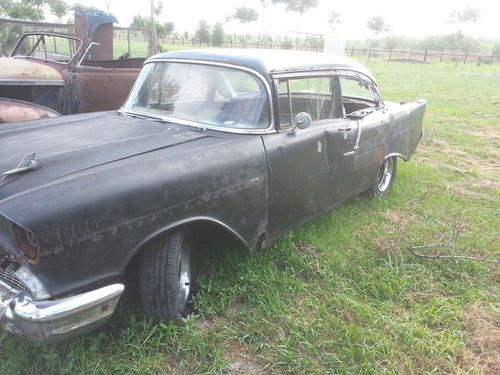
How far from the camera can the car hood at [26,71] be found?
17.7 feet

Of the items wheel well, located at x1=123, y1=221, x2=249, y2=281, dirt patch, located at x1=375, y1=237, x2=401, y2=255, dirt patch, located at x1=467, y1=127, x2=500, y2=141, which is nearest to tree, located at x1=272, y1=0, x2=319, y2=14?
dirt patch, located at x1=467, y1=127, x2=500, y2=141

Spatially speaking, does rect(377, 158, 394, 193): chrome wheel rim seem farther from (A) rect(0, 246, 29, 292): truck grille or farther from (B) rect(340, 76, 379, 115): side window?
(A) rect(0, 246, 29, 292): truck grille

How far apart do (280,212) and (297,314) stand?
712mm

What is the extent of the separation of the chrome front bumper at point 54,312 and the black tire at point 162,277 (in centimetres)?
34

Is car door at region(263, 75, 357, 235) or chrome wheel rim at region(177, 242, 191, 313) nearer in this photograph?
chrome wheel rim at region(177, 242, 191, 313)

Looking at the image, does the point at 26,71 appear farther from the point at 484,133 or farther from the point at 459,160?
the point at 484,133

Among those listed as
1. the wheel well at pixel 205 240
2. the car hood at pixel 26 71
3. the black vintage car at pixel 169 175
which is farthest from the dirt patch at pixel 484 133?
the car hood at pixel 26 71

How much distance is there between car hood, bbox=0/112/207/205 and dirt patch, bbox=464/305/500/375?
83.7 inches

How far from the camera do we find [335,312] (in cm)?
289

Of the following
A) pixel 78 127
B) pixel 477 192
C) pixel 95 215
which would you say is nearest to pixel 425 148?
pixel 477 192

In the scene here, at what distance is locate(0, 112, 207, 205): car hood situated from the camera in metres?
2.29

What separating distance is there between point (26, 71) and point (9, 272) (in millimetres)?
4184

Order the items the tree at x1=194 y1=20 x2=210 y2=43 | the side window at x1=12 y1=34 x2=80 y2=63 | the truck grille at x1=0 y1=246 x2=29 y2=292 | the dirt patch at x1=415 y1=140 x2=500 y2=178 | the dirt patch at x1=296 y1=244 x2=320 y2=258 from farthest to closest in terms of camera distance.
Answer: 1. the tree at x1=194 y1=20 x2=210 y2=43
2. the side window at x1=12 y1=34 x2=80 y2=63
3. the dirt patch at x1=415 y1=140 x2=500 y2=178
4. the dirt patch at x1=296 y1=244 x2=320 y2=258
5. the truck grille at x1=0 y1=246 x2=29 y2=292

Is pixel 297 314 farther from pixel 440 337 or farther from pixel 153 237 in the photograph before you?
pixel 153 237
